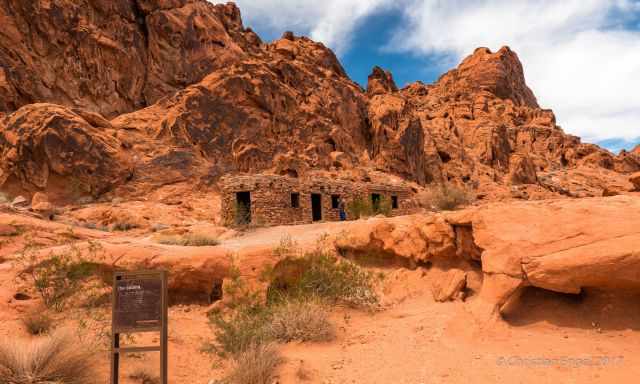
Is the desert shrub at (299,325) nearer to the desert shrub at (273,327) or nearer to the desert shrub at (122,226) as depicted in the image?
the desert shrub at (273,327)

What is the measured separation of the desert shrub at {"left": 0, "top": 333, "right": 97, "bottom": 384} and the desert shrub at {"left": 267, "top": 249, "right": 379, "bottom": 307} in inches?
115

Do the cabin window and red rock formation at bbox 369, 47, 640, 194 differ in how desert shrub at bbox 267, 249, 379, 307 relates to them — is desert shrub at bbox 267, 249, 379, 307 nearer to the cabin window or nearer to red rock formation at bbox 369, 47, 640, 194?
the cabin window

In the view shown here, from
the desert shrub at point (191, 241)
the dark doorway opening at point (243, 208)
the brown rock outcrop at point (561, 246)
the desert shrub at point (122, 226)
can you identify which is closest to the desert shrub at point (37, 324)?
the desert shrub at point (191, 241)

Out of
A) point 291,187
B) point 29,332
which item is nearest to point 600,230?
point 29,332

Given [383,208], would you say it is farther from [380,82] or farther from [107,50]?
[380,82]

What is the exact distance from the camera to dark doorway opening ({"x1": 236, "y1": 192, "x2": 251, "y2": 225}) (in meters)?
15.4

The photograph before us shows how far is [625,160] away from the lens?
4497 cm

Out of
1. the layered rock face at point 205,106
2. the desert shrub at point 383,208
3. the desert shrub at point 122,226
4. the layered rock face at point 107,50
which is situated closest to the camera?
the desert shrub at point 122,226

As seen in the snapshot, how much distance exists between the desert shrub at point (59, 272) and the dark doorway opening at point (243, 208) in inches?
344

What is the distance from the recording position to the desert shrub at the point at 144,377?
14.3 ft

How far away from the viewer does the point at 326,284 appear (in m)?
6.71

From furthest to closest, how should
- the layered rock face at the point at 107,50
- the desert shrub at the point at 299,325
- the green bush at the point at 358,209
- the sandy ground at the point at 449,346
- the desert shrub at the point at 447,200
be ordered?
the layered rock face at the point at 107,50, the desert shrub at the point at 447,200, the green bush at the point at 358,209, the desert shrub at the point at 299,325, the sandy ground at the point at 449,346

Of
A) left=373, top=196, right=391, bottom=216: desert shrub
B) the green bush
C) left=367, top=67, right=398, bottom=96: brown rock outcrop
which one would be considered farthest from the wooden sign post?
left=367, top=67, right=398, bottom=96: brown rock outcrop

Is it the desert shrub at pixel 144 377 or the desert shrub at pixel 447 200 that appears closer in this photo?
the desert shrub at pixel 144 377
